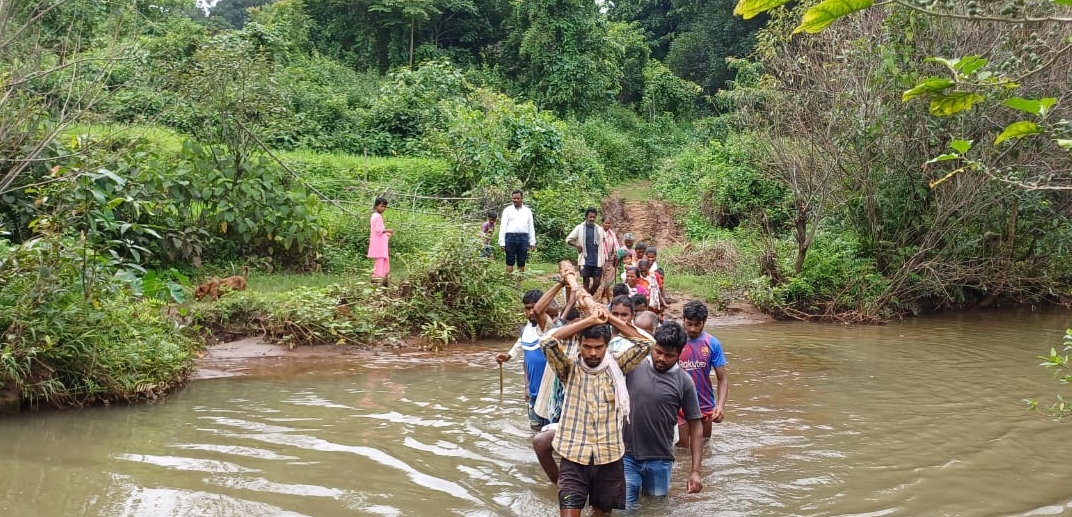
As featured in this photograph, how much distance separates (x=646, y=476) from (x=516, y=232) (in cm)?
839

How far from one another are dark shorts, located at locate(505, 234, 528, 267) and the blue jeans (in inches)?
329

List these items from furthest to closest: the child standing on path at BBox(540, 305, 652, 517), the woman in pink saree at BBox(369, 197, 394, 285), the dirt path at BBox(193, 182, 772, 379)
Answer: the woman in pink saree at BBox(369, 197, 394, 285) < the dirt path at BBox(193, 182, 772, 379) < the child standing on path at BBox(540, 305, 652, 517)

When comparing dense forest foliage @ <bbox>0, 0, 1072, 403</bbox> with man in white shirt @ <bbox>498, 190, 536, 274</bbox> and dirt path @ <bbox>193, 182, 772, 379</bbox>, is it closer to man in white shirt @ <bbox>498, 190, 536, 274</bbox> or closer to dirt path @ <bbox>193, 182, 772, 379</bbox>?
dirt path @ <bbox>193, 182, 772, 379</bbox>

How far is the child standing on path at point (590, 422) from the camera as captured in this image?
4977mm

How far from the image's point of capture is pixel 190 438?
7.52 m

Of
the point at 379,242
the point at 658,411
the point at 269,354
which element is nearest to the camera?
the point at 658,411

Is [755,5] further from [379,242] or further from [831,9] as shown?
[379,242]

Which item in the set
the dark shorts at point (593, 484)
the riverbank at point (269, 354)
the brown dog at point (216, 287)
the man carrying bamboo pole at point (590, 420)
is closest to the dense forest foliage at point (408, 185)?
the riverbank at point (269, 354)

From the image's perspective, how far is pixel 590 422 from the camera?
4.98m

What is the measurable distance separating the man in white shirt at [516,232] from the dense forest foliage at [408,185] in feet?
3.08

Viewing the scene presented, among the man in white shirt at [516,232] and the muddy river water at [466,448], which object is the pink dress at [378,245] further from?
the man in white shirt at [516,232]

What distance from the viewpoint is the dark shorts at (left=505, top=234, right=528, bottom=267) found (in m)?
13.9

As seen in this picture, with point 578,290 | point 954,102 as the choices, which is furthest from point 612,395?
point 954,102

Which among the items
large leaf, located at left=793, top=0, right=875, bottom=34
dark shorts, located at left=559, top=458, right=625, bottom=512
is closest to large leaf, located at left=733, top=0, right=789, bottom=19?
large leaf, located at left=793, top=0, right=875, bottom=34
